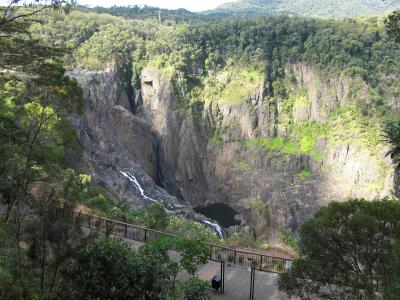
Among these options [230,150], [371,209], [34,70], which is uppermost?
[34,70]

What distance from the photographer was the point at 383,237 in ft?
41.8

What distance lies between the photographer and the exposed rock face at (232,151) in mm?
56719

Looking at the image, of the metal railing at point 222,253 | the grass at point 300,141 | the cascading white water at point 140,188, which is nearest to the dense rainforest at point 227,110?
the grass at point 300,141

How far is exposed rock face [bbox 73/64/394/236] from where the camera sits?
56.7m

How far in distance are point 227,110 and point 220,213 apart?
16.8 metres

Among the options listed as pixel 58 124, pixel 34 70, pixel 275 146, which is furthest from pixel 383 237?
pixel 275 146

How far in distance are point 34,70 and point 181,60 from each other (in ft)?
176

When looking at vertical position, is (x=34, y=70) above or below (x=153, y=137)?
above

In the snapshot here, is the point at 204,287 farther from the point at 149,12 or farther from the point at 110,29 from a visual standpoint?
the point at 149,12

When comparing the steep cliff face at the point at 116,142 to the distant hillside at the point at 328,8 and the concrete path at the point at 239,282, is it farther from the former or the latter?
the distant hillside at the point at 328,8

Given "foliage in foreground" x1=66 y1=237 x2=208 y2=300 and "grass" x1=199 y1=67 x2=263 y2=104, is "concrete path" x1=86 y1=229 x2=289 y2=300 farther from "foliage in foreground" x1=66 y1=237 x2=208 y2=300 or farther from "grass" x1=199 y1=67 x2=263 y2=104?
"grass" x1=199 y1=67 x2=263 y2=104

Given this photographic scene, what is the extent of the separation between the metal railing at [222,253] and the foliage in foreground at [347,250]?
4777 millimetres

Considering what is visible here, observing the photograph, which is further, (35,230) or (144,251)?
(144,251)

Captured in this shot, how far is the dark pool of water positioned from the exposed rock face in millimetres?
1251
